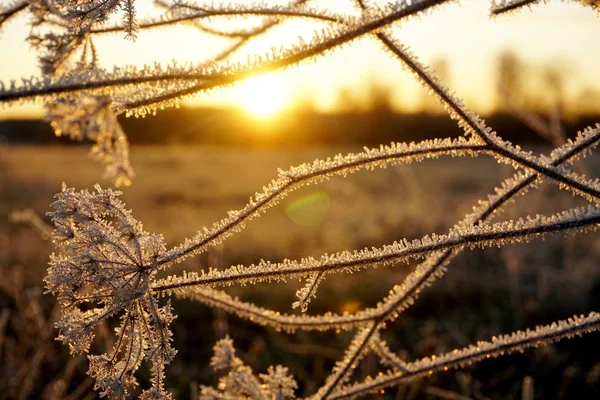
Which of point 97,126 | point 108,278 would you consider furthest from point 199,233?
point 97,126

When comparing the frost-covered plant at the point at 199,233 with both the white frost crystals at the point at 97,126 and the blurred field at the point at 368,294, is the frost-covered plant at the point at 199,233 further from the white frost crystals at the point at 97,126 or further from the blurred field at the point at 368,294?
the blurred field at the point at 368,294

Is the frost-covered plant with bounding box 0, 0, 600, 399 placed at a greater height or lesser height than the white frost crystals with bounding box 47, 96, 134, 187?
lesser

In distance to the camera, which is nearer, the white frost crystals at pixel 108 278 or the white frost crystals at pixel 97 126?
the white frost crystals at pixel 108 278

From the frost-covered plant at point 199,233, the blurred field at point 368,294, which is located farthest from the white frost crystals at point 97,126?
the frost-covered plant at point 199,233

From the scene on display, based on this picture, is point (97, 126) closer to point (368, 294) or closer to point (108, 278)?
point (108, 278)

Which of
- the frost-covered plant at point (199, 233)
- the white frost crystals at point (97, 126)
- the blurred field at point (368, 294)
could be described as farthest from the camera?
the blurred field at point (368, 294)

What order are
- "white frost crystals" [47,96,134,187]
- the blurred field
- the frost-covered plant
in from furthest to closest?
the blurred field → "white frost crystals" [47,96,134,187] → the frost-covered plant

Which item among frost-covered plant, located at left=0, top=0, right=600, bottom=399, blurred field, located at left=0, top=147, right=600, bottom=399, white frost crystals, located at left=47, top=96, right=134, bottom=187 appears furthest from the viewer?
blurred field, located at left=0, top=147, right=600, bottom=399

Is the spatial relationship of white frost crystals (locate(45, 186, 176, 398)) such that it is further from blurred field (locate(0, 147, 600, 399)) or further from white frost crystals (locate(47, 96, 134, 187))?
blurred field (locate(0, 147, 600, 399))

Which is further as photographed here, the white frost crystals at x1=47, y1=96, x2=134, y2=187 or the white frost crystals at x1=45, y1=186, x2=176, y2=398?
the white frost crystals at x1=47, y1=96, x2=134, y2=187

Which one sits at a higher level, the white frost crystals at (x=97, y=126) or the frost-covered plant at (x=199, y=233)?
the white frost crystals at (x=97, y=126)

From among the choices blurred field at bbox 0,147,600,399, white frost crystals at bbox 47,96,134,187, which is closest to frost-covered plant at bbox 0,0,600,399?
white frost crystals at bbox 47,96,134,187
